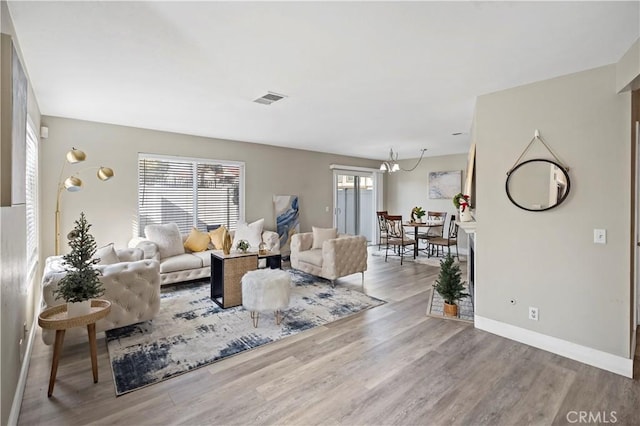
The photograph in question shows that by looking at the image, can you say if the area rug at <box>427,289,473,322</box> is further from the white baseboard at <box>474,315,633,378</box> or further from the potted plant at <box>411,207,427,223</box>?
the potted plant at <box>411,207,427,223</box>

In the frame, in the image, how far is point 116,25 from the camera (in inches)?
81.0

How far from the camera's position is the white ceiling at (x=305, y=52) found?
189 cm

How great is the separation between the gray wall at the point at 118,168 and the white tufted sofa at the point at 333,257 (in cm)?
155

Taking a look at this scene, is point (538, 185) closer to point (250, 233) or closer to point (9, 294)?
point (9, 294)

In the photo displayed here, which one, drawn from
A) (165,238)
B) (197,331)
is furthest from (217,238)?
(197,331)

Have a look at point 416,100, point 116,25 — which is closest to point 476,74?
point 416,100

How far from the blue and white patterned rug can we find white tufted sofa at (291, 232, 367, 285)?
0.36 metres

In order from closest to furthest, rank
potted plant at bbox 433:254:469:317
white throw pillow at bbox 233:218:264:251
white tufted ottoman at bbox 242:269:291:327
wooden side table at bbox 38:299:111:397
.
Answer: wooden side table at bbox 38:299:111:397
white tufted ottoman at bbox 242:269:291:327
potted plant at bbox 433:254:469:317
white throw pillow at bbox 233:218:264:251

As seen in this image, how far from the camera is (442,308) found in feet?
12.7

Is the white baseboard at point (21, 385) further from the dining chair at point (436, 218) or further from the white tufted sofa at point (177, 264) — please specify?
the dining chair at point (436, 218)

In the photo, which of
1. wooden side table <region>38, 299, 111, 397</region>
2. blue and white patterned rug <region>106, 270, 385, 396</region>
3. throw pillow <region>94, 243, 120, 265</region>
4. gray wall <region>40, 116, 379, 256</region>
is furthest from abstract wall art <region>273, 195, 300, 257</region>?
wooden side table <region>38, 299, 111, 397</region>

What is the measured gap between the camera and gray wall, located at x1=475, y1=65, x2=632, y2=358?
2523 mm

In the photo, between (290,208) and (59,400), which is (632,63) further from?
(290,208)

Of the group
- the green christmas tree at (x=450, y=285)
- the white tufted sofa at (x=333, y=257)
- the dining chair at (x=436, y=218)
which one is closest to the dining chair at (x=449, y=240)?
the dining chair at (x=436, y=218)
